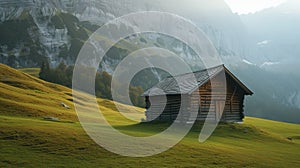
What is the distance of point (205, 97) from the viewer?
41.8m

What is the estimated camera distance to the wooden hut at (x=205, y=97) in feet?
134

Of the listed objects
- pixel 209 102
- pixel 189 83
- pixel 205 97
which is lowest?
pixel 209 102

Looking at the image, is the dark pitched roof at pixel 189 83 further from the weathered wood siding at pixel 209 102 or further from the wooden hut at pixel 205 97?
the weathered wood siding at pixel 209 102

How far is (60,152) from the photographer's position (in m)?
19.8

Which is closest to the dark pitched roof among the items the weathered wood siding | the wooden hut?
the wooden hut

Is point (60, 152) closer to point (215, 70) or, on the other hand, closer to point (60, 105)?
point (215, 70)

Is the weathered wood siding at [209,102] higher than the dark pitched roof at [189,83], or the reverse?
the dark pitched roof at [189,83]

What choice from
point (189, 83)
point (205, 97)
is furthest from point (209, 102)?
point (189, 83)

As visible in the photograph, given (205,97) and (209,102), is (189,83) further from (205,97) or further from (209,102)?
(209,102)

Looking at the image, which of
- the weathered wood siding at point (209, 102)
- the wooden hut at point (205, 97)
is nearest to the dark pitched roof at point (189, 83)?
the wooden hut at point (205, 97)

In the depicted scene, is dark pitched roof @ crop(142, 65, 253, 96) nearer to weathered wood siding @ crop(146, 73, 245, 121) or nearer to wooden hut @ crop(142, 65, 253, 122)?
wooden hut @ crop(142, 65, 253, 122)

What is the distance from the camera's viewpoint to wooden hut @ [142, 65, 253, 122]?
134ft

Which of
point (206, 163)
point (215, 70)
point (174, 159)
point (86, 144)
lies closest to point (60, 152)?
point (86, 144)

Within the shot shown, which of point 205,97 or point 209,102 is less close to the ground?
point 205,97
